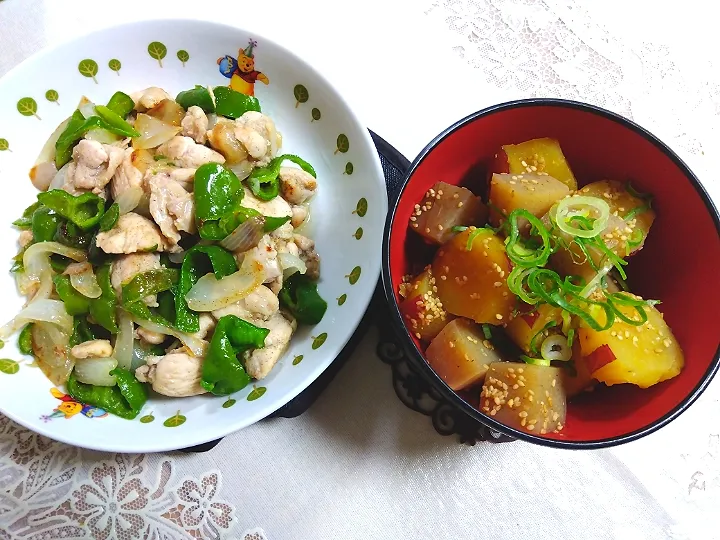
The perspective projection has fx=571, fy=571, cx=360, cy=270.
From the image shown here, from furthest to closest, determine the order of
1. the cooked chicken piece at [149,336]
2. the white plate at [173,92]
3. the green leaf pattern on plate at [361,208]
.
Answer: the green leaf pattern on plate at [361,208], the cooked chicken piece at [149,336], the white plate at [173,92]

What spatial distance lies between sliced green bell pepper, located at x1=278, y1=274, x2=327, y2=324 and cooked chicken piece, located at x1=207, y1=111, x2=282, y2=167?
1.18 ft

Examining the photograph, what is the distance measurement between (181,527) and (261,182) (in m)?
0.95

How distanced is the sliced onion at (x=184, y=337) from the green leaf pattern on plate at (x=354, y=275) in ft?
1.36

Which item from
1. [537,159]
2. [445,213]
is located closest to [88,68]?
[445,213]

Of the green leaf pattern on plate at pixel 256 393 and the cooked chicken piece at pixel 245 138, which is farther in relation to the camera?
the cooked chicken piece at pixel 245 138

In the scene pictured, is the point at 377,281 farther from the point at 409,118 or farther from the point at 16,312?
the point at 16,312

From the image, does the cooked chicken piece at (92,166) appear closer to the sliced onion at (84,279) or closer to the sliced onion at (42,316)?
the sliced onion at (84,279)

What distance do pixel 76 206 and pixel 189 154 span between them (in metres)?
0.32

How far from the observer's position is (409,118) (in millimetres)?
1812

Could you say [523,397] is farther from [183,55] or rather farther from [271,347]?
[183,55]

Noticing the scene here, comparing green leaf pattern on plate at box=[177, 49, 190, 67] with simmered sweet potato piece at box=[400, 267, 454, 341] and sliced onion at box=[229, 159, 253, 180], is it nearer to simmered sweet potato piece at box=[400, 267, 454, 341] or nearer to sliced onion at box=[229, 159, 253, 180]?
sliced onion at box=[229, 159, 253, 180]

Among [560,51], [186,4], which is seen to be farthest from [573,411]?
[186,4]

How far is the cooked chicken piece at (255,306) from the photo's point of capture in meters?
1.49

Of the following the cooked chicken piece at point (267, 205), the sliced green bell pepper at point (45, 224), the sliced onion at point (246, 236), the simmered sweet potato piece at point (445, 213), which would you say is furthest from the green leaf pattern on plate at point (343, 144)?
the sliced green bell pepper at point (45, 224)
